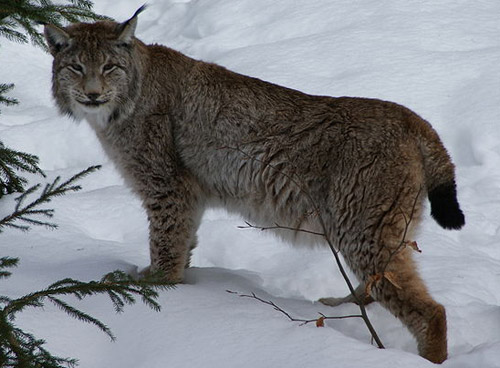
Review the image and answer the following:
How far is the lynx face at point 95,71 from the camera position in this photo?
15.4 ft

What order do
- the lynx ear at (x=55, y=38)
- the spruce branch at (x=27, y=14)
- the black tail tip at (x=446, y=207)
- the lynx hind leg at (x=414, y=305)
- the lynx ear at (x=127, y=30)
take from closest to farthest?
the spruce branch at (x=27, y=14), the lynx hind leg at (x=414, y=305), the black tail tip at (x=446, y=207), the lynx ear at (x=55, y=38), the lynx ear at (x=127, y=30)

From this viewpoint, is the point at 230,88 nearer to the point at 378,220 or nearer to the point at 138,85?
the point at 138,85

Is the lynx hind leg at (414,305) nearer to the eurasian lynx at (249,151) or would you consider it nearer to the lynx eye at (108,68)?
the eurasian lynx at (249,151)

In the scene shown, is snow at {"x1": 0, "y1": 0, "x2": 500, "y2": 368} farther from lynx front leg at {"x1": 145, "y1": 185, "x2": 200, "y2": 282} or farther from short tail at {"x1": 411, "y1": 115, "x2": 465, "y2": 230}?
short tail at {"x1": 411, "y1": 115, "x2": 465, "y2": 230}

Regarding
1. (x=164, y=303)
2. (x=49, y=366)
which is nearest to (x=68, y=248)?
(x=164, y=303)

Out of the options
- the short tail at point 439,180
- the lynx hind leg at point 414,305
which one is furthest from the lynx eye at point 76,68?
the lynx hind leg at point 414,305

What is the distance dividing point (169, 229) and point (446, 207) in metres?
1.79

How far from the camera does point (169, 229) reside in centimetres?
482

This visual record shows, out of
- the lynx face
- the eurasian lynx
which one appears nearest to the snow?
the eurasian lynx

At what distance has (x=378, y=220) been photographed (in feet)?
13.3

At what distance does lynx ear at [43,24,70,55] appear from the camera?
4.64m

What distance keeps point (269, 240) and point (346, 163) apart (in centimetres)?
171

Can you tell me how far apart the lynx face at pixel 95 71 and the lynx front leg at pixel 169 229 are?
2.12 ft

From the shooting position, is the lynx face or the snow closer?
the snow
